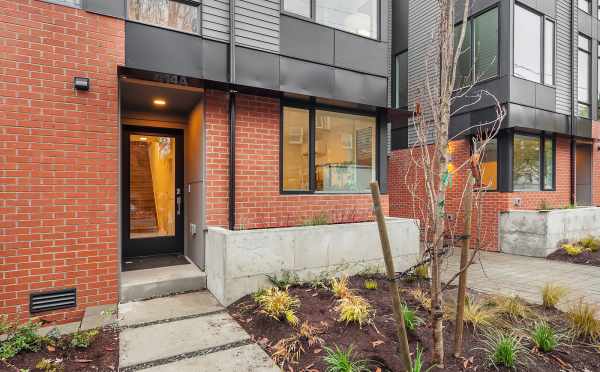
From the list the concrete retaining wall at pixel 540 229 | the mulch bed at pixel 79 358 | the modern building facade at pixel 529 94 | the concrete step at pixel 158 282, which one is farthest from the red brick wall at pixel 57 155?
the concrete retaining wall at pixel 540 229

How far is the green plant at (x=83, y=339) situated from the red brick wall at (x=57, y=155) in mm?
817

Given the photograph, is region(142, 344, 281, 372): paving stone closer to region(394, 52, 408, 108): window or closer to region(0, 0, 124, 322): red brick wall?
region(0, 0, 124, 322): red brick wall

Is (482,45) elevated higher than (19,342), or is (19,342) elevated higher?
(482,45)

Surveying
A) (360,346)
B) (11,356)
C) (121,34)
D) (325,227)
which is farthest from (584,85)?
(11,356)

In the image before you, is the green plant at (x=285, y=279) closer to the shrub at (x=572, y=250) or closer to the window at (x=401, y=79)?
the shrub at (x=572, y=250)

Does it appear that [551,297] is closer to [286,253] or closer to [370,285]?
[370,285]

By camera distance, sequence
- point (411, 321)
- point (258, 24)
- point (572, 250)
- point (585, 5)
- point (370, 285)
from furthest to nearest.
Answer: point (585, 5) < point (572, 250) < point (258, 24) < point (370, 285) < point (411, 321)

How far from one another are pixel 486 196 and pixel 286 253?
6.84m

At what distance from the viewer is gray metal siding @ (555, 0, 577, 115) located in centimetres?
933

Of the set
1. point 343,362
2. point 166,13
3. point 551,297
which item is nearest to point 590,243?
→ point 551,297

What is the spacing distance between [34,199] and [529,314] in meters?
6.02

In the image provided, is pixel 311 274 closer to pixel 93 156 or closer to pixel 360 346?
pixel 360 346

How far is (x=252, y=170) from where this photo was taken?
17.3 ft

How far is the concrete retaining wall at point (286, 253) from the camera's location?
4191mm
